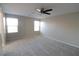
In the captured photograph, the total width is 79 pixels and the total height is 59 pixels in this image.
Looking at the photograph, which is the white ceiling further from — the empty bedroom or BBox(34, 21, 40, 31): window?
BBox(34, 21, 40, 31): window

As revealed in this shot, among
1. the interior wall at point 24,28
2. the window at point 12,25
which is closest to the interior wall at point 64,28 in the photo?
the interior wall at point 24,28

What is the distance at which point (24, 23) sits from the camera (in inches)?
300

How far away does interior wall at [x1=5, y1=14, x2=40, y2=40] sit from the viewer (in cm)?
686

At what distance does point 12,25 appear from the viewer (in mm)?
6789

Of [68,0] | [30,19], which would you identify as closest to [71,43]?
[68,0]

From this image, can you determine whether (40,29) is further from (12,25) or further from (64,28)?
(64,28)

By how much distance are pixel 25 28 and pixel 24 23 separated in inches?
19.5

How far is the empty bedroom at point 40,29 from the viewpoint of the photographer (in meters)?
4.25

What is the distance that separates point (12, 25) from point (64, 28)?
4.26 metres

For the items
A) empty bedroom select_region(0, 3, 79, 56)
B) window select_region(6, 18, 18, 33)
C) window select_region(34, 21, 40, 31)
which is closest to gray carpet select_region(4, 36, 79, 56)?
empty bedroom select_region(0, 3, 79, 56)

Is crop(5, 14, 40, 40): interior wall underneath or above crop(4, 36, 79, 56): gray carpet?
above

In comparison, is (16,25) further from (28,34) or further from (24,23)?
(28,34)

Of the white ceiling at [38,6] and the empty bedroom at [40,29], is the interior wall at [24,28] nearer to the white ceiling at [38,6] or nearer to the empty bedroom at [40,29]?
the empty bedroom at [40,29]

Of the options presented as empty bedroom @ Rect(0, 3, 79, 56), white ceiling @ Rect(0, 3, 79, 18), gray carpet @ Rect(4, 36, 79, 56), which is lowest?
gray carpet @ Rect(4, 36, 79, 56)
